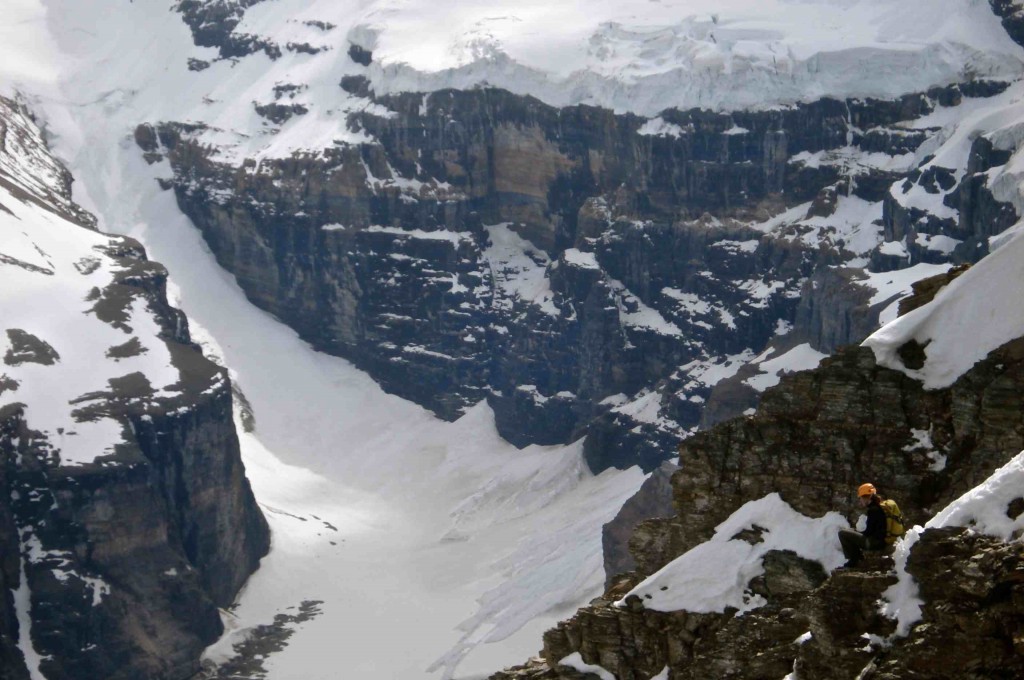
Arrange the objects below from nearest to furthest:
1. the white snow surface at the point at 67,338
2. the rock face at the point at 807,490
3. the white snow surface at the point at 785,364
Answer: the rock face at the point at 807,490
the white snow surface at the point at 67,338
the white snow surface at the point at 785,364

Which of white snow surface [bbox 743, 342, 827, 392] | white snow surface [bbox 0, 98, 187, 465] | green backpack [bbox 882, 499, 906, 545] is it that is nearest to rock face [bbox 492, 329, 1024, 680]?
green backpack [bbox 882, 499, 906, 545]

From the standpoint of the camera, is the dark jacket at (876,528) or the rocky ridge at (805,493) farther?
the dark jacket at (876,528)

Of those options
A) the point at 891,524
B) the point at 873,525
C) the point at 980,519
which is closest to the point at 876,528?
the point at 873,525

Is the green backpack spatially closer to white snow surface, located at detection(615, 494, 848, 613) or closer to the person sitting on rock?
the person sitting on rock

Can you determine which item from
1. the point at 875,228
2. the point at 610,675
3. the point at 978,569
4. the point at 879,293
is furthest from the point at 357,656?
the point at 978,569

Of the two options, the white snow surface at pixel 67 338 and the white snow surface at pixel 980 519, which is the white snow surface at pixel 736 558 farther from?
the white snow surface at pixel 67 338

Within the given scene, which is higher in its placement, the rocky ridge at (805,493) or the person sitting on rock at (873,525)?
the person sitting on rock at (873,525)

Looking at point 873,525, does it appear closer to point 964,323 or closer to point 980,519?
point 980,519

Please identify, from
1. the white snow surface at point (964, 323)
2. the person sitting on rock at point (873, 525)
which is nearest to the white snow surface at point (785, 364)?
the white snow surface at point (964, 323)
